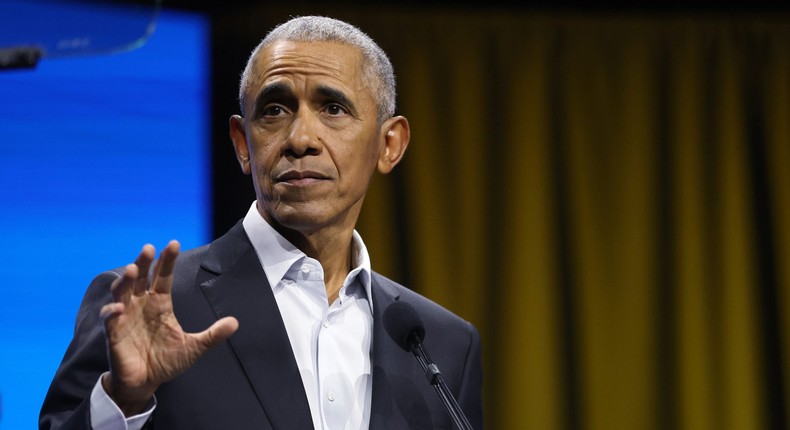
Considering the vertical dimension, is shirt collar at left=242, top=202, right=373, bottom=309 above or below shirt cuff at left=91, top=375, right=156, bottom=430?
above

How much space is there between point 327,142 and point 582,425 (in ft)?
6.35

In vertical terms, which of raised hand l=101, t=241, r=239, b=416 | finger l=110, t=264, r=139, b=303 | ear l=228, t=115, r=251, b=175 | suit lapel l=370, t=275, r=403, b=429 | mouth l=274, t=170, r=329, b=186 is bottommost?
suit lapel l=370, t=275, r=403, b=429

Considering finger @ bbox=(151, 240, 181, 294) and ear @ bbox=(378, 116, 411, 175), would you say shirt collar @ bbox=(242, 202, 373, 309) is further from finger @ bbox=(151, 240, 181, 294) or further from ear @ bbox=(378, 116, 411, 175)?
finger @ bbox=(151, 240, 181, 294)

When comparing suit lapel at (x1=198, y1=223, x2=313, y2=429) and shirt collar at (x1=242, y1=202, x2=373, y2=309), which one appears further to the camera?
shirt collar at (x1=242, y1=202, x2=373, y2=309)

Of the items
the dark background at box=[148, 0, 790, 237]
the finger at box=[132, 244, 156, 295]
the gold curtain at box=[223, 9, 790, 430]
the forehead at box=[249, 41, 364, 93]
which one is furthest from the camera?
the gold curtain at box=[223, 9, 790, 430]

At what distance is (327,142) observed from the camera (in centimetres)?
199

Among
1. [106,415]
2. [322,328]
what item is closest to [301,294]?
[322,328]

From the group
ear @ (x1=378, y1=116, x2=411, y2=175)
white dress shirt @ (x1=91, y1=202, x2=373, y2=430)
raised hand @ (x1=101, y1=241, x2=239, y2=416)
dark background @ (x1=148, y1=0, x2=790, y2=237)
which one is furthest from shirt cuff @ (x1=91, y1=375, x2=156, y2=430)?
dark background @ (x1=148, y1=0, x2=790, y2=237)

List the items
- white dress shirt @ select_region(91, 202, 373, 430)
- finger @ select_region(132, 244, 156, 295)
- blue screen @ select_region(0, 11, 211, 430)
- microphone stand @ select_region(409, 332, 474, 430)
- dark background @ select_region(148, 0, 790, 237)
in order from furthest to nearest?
dark background @ select_region(148, 0, 790, 237), blue screen @ select_region(0, 11, 211, 430), white dress shirt @ select_region(91, 202, 373, 430), microphone stand @ select_region(409, 332, 474, 430), finger @ select_region(132, 244, 156, 295)

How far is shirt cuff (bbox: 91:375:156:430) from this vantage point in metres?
1.52

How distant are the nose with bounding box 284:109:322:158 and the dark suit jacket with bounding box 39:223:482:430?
0.22 m

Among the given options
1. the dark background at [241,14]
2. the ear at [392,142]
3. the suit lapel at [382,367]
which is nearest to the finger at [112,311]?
the suit lapel at [382,367]

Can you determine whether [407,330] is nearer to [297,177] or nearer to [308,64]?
[297,177]

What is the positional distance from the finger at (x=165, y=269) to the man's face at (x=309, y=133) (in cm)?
46
